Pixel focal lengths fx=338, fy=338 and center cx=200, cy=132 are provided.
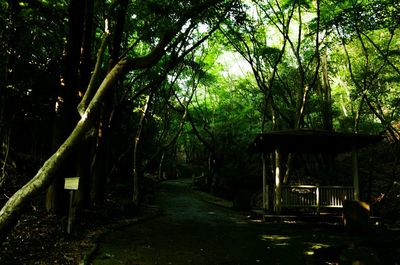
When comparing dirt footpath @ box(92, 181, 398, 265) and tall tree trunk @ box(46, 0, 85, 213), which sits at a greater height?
tall tree trunk @ box(46, 0, 85, 213)

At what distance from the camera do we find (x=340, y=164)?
26438mm

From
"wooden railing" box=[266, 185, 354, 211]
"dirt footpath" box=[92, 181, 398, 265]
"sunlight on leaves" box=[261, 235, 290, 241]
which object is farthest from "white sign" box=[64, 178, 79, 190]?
"wooden railing" box=[266, 185, 354, 211]

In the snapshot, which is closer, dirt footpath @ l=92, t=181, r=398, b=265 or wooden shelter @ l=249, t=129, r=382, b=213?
dirt footpath @ l=92, t=181, r=398, b=265

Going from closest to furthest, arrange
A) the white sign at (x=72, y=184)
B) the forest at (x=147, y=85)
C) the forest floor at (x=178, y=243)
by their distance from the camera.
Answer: the forest floor at (x=178, y=243)
the white sign at (x=72, y=184)
the forest at (x=147, y=85)

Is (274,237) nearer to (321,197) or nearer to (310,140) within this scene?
(321,197)

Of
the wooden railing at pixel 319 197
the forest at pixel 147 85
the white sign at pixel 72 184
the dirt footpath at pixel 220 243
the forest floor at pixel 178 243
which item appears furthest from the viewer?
the wooden railing at pixel 319 197

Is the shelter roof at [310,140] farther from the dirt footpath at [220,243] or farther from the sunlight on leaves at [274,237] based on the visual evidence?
the sunlight on leaves at [274,237]

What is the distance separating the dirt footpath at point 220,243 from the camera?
7.73 metres

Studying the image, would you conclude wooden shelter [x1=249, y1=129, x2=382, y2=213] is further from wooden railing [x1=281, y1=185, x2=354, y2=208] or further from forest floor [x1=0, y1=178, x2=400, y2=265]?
forest floor [x1=0, y1=178, x2=400, y2=265]

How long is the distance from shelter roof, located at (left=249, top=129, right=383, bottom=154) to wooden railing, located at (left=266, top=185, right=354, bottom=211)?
2.03m

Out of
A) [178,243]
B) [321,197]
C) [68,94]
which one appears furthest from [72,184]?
[321,197]

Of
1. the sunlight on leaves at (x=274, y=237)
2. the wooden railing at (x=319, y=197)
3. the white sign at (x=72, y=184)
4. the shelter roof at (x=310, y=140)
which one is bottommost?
the sunlight on leaves at (x=274, y=237)

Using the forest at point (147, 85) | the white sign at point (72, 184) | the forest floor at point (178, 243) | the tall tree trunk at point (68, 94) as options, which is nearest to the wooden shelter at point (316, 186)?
the forest floor at point (178, 243)

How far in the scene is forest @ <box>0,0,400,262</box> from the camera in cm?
1005
